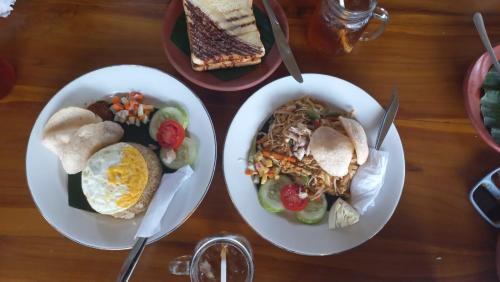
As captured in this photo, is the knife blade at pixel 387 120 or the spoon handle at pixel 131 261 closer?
the spoon handle at pixel 131 261

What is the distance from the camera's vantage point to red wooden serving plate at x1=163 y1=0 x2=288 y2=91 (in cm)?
129

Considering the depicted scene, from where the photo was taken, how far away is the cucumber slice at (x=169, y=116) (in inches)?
50.1

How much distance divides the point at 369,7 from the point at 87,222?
3.74ft

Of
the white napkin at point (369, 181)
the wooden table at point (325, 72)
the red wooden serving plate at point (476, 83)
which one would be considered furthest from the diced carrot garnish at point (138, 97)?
the red wooden serving plate at point (476, 83)

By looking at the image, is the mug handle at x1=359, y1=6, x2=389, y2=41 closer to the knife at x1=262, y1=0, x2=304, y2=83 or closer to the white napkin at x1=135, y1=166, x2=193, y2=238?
the knife at x1=262, y1=0, x2=304, y2=83

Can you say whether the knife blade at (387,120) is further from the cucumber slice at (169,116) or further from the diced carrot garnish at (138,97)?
the diced carrot garnish at (138,97)

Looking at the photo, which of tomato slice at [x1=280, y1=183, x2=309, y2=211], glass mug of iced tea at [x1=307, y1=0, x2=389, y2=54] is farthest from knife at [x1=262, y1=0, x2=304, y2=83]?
tomato slice at [x1=280, y1=183, x2=309, y2=211]

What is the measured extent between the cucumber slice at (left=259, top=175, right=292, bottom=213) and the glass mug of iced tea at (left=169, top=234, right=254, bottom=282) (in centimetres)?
13

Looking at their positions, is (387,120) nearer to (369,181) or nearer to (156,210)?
(369,181)

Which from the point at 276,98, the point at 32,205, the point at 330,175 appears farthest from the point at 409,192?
the point at 32,205

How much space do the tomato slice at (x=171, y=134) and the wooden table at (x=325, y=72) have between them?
5.7 inches

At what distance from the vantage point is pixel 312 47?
1.42m

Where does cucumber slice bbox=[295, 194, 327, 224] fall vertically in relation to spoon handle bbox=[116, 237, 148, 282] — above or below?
below

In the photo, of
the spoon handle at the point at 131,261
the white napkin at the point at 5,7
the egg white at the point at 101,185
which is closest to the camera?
the spoon handle at the point at 131,261
